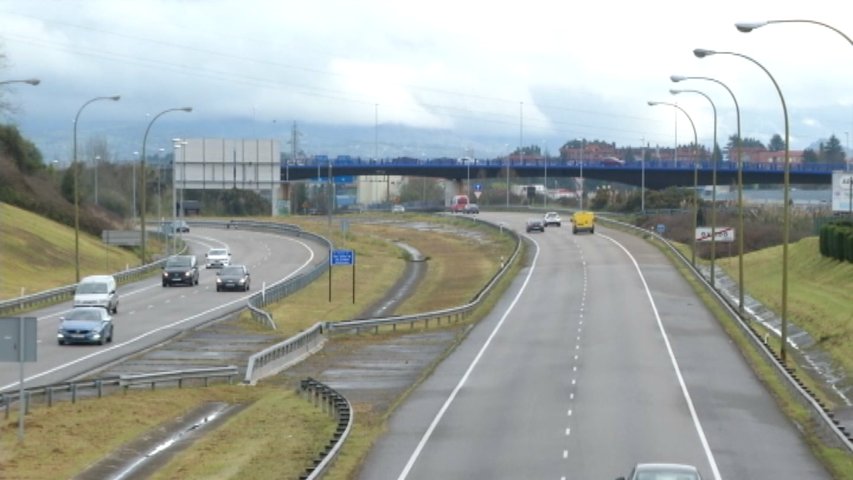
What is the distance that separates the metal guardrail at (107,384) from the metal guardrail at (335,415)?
2.91m

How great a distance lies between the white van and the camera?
6444 cm

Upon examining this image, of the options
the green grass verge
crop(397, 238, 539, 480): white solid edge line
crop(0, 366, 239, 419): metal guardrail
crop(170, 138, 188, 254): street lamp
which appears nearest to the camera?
crop(397, 238, 539, 480): white solid edge line

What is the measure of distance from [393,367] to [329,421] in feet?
42.4

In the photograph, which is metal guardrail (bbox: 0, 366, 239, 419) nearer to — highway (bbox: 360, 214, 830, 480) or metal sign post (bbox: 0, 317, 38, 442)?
metal sign post (bbox: 0, 317, 38, 442)

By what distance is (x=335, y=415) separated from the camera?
36719 mm

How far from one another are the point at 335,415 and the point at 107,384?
6994 mm

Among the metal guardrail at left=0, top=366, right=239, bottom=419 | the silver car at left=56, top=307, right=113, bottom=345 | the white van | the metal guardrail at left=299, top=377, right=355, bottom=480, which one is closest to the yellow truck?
the white van

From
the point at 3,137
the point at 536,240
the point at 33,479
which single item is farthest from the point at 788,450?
the point at 3,137

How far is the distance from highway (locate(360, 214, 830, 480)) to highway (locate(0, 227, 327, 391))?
10.7 meters

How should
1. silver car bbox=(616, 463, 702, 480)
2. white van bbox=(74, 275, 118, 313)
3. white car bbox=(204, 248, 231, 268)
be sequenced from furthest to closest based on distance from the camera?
white car bbox=(204, 248, 231, 268), white van bbox=(74, 275, 118, 313), silver car bbox=(616, 463, 702, 480)

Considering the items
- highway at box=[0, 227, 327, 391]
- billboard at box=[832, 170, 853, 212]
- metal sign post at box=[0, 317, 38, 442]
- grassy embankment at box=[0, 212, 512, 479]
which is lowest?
highway at box=[0, 227, 327, 391]

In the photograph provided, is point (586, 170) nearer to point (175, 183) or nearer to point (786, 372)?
point (175, 183)

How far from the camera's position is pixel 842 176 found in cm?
9925

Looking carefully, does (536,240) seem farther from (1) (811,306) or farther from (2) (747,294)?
(1) (811,306)
